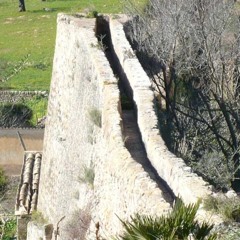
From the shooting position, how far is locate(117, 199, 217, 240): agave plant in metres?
7.61

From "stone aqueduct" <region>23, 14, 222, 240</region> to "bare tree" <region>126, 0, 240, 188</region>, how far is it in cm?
105

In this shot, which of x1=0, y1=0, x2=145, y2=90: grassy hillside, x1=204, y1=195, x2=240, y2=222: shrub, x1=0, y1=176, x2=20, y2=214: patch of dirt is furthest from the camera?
x1=0, y1=0, x2=145, y2=90: grassy hillside

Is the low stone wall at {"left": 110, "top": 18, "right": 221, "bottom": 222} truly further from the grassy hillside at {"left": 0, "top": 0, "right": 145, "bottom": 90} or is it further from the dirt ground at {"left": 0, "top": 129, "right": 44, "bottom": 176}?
the grassy hillside at {"left": 0, "top": 0, "right": 145, "bottom": 90}

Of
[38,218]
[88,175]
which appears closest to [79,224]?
[88,175]

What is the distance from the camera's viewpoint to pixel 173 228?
25.1 feet

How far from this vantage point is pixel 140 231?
25.2 ft

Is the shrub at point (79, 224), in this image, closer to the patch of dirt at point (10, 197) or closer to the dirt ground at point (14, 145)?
the patch of dirt at point (10, 197)

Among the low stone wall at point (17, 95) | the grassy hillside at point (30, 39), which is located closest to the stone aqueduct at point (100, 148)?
the low stone wall at point (17, 95)

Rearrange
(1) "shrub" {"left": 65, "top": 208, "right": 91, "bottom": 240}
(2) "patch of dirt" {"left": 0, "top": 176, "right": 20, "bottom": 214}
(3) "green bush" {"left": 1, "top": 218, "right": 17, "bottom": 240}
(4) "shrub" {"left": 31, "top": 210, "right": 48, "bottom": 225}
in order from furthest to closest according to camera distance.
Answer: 1. (2) "patch of dirt" {"left": 0, "top": 176, "right": 20, "bottom": 214}
2. (3) "green bush" {"left": 1, "top": 218, "right": 17, "bottom": 240}
3. (4) "shrub" {"left": 31, "top": 210, "right": 48, "bottom": 225}
4. (1) "shrub" {"left": 65, "top": 208, "right": 91, "bottom": 240}

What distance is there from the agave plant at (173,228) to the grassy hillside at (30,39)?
103 feet

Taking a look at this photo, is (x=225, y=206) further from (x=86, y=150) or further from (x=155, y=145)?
(x=86, y=150)

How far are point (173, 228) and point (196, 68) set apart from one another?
1135 centimetres

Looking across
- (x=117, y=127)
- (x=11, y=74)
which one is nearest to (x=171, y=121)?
(x=117, y=127)

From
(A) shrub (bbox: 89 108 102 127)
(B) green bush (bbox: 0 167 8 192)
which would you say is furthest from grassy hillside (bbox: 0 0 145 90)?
(A) shrub (bbox: 89 108 102 127)
